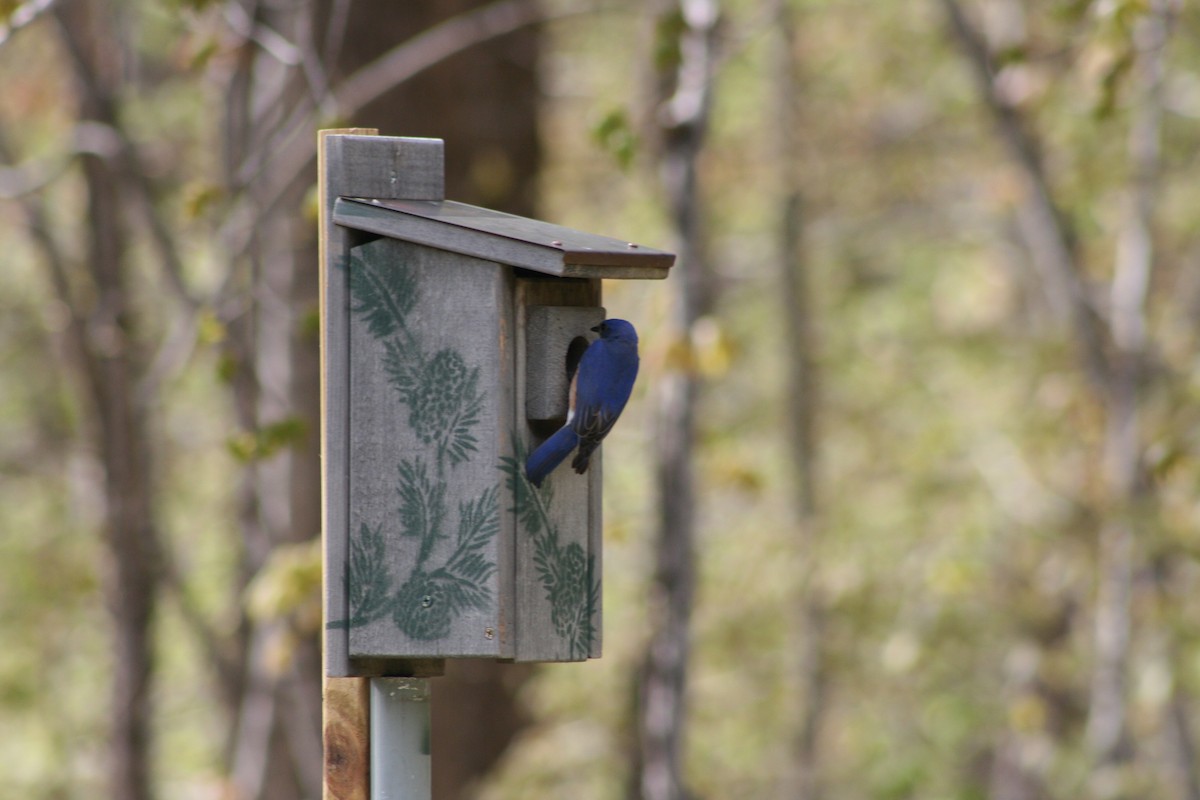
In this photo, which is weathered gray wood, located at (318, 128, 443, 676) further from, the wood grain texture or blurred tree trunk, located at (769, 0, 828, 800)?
blurred tree trunk, located at (769, 0, 828, 800)

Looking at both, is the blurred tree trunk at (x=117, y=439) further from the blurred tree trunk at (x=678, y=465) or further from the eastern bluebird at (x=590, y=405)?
the eastern bluebird at (x=590, y=405)

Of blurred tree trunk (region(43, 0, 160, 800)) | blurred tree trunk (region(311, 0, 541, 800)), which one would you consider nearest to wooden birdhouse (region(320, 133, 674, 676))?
blurred tree trunk (region(311, 0, 541, 800))

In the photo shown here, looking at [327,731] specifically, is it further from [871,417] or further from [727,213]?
[727,213]

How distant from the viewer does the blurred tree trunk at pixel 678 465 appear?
15.1 ft

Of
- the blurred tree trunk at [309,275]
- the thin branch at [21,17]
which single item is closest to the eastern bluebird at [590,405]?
the thin branch at [21,17]

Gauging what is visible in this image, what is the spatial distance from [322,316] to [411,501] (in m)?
0.36

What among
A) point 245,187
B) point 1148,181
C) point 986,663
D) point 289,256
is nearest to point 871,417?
point 986,663

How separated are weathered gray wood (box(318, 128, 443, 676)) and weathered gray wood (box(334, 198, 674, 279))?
0.11 ft

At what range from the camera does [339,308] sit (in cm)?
264

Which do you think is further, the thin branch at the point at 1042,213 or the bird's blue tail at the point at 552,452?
the thin branch at the point at 1042,213

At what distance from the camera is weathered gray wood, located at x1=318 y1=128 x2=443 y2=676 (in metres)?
2.60

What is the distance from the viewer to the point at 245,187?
4.28 m

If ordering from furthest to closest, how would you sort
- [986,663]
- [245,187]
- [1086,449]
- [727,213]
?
1. [727,213]
2. [986,663]
3. [1086,449]
4. [245,187]

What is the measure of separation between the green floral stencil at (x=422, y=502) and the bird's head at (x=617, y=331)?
0.25 metres
